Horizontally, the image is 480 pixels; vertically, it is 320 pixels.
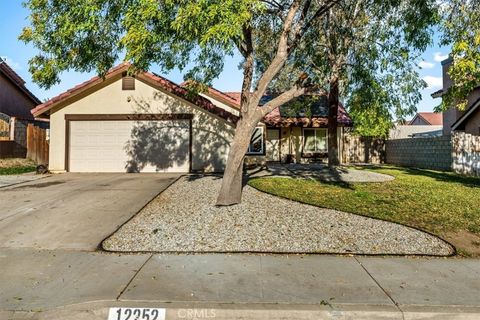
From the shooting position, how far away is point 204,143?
52.1 ft

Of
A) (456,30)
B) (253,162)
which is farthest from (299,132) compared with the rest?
(456,30)

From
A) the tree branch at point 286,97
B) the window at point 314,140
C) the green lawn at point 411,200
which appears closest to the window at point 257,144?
the green lawn at point 411,200

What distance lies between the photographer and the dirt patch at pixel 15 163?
58.5 feet

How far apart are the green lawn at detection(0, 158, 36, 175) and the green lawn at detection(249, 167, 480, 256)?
35.7 feet

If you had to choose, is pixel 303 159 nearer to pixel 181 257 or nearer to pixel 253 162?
pixel 253 162

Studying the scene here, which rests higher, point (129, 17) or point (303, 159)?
point (129, 17)

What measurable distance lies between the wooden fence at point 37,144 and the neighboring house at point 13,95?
5.29 meters

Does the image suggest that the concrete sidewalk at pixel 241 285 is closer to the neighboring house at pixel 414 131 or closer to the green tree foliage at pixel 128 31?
the green tree foliage at pixel 128 31

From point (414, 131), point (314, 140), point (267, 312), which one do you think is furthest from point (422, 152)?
point (414, 131)

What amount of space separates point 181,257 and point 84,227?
273 cm

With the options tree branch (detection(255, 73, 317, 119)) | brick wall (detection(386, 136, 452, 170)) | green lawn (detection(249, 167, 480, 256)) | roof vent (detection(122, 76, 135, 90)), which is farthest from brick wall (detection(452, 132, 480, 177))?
roof vent (detection(122, 76, 135, 90))

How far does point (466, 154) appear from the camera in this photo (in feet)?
53.6

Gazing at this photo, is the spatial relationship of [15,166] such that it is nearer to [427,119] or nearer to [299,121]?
[299,121]

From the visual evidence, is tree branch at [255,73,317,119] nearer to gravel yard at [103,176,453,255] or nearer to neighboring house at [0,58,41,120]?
gravel yard at [103,176,453,255]
